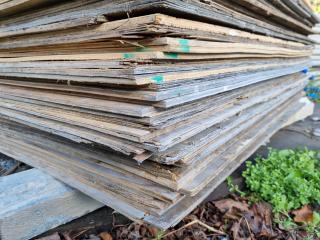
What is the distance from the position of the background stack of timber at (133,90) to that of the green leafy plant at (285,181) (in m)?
0.39

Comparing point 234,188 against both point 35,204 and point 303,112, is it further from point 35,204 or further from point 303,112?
point 303,112

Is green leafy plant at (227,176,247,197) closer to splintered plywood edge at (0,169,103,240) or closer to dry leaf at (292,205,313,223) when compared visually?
dry leaf at (292,205,313,223)

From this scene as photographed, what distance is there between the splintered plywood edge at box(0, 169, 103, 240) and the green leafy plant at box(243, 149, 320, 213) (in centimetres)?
147

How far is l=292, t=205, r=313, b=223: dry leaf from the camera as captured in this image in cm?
227

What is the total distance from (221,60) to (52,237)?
5.26ft

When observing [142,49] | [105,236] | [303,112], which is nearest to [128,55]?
[142,49]

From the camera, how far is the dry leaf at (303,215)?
227cm

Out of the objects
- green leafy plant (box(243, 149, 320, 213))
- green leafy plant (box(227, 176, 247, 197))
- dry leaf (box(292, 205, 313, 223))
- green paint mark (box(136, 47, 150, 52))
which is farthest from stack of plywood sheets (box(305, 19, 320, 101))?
green paint mark (box(136, 47, 150, 52))

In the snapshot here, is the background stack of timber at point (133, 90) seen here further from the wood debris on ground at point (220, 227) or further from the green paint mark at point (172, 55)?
the wood debris on ground at point (220, 227)

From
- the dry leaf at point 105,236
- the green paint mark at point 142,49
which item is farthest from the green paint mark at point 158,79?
the dry leaf at point 105,236

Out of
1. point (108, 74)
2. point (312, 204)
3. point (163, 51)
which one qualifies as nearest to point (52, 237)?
point (108, 74)

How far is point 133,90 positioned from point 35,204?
101cm

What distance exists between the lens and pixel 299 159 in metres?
2.99

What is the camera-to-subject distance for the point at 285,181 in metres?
2.55
